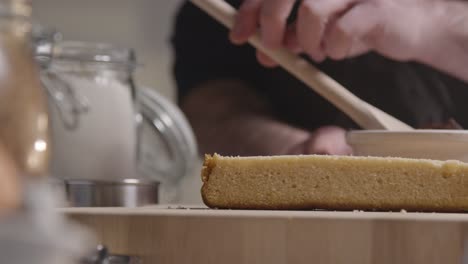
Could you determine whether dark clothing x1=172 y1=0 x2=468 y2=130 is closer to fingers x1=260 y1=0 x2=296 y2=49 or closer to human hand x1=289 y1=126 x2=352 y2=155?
human hand x1=289 y1=126 x2=352 y2=155

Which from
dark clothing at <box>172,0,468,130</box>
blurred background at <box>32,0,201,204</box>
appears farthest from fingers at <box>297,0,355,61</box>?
blurred background at <box>32,0,201,204</box>

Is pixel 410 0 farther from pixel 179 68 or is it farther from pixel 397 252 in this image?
pixel 397 252

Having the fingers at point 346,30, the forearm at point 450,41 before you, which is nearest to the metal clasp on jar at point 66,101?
the fingers at point 346,30

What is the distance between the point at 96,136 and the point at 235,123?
48 cm

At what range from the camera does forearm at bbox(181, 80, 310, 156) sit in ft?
4.10

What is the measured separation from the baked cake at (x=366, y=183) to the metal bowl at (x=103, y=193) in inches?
6.6

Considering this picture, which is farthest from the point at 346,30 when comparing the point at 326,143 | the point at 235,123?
the point at 235,123

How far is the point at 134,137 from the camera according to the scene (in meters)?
0.87

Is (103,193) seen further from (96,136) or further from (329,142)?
(329,142)

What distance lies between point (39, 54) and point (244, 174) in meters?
0.27

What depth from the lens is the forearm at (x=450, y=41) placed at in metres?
1.17


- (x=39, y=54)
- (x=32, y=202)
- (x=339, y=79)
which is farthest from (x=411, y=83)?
(x=32, y=202)

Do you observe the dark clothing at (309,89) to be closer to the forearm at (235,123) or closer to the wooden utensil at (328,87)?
the forearm at (235,123)

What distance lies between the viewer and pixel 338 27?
35.6 inches
